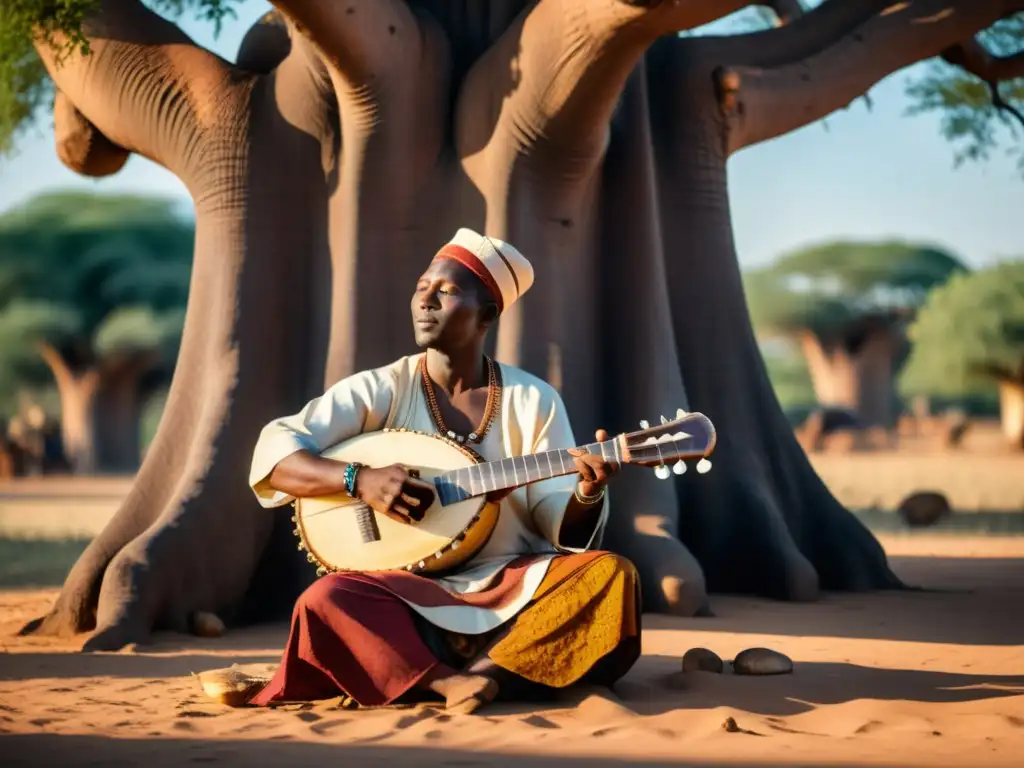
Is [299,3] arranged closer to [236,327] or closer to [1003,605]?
[236,327]

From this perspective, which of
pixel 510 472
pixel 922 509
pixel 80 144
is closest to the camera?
pixel 510 472

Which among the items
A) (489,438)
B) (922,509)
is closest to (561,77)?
(489,438)

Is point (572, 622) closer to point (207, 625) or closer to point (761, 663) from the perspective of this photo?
point (761, 663)

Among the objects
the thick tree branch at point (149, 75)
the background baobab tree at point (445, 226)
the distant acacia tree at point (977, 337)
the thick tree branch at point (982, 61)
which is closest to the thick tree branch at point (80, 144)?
the background baobab tree at point (445, 226)

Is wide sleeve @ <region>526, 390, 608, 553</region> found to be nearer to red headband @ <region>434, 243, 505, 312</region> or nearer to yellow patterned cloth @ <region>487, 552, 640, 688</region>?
yellow patterned cloth @ <region>487, 552, 640, 688</region>

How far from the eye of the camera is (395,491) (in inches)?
186

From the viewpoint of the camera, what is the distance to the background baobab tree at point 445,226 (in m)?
7.05

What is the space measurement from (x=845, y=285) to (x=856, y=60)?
144 ft

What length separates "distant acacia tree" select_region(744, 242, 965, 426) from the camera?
50.9 m

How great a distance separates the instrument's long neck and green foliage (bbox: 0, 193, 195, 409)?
31.8 m

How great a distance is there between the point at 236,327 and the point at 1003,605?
14.0 ft

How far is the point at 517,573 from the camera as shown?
4.91 metres

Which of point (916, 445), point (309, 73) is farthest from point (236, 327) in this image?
point (916, 445)

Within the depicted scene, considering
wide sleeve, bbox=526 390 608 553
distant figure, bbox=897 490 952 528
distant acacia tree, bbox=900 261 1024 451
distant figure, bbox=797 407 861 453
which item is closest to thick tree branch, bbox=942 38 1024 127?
distant figure, bbox=897 490 952 528
